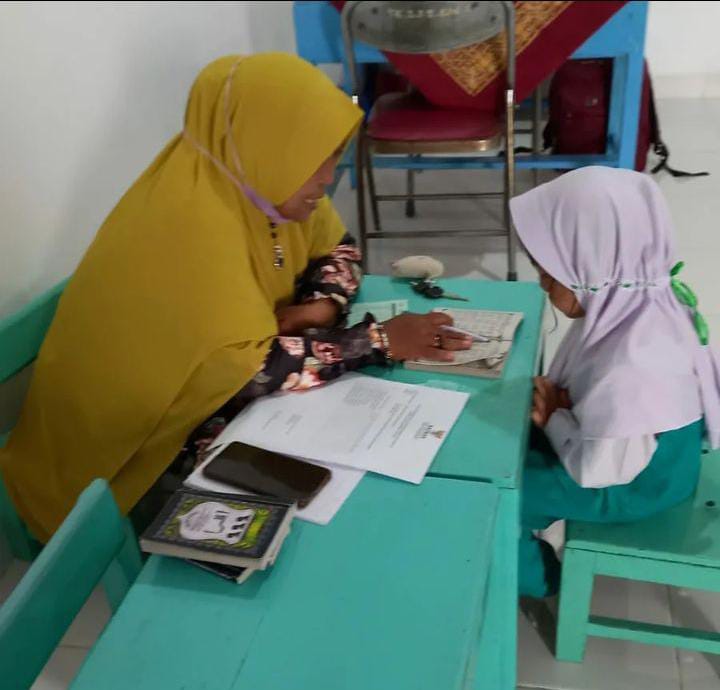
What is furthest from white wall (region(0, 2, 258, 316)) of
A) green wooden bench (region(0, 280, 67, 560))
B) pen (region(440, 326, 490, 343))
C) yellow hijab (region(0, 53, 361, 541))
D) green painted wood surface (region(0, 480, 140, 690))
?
pen (region(440, 326, 490, 343))

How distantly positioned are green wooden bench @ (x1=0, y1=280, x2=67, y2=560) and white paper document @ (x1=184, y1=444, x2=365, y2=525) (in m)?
0.58

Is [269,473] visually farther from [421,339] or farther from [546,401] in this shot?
[546,401]

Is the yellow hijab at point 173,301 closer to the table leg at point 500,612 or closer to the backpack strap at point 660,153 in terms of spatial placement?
the table leg at point 500,612

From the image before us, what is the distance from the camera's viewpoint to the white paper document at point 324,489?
0.93m

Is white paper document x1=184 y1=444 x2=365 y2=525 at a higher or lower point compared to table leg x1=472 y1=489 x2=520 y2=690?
higher

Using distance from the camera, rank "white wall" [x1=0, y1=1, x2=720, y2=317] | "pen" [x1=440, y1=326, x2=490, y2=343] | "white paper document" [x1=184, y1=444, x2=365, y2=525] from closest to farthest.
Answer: "white paper document" [x1=184, y1=444, x2=365, y2=525], "pen" [x1=440, y1=326, x2=490, y2=343], "white wall" [x1=0, y1=1, x2=720, y2=317]

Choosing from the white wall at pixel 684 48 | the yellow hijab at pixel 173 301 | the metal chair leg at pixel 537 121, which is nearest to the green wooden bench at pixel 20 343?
the yellow hijab at pixel 173 301

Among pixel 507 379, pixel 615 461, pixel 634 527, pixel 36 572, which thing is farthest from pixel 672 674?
pixel 36 572

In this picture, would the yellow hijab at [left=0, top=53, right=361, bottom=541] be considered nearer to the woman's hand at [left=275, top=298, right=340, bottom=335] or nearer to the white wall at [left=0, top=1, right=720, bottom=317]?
the woman's hand at [left=275, top=298, right=340, bottom=335]

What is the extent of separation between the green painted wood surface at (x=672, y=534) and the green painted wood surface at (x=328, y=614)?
1.24 ft

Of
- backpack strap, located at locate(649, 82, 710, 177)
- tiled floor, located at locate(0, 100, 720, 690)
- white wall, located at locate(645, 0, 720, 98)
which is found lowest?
tiled floor, located at locate(0, 100, 720, 690)

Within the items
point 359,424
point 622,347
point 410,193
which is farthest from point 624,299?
point 410,193

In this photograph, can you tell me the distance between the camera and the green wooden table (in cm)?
74

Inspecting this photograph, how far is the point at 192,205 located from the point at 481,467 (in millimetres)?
701
